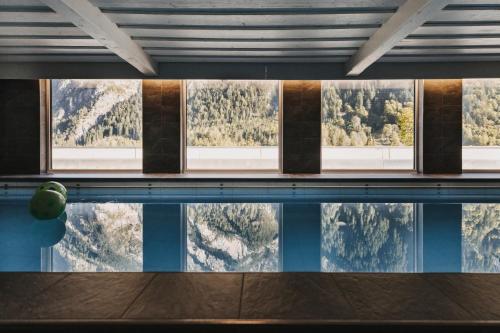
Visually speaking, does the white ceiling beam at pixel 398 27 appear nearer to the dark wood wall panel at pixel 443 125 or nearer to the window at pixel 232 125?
the dark wood wall panel at pixel 443 125

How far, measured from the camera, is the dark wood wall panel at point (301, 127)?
11828 millimetres

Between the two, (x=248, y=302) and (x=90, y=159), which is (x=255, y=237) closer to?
(x=248, y=302)

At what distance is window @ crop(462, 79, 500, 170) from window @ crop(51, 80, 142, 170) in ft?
28.0

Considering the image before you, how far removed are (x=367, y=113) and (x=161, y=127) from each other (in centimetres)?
545

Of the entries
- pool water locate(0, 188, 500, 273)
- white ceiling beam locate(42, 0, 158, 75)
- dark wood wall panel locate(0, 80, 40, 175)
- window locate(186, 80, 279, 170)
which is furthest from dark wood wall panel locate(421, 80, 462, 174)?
dark wood wall panel locate(0, 80, 40, 175)

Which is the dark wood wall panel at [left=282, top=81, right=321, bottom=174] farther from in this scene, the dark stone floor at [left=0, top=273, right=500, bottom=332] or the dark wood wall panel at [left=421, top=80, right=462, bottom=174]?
the dark stone floor at [left=0, top=273, right=500, bottom=332]

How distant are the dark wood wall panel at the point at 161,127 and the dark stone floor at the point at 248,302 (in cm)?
865

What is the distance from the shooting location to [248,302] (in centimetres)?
272

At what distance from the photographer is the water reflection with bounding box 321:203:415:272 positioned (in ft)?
17.5

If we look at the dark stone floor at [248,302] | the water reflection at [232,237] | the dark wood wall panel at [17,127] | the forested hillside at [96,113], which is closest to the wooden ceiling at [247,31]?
the dark wood wall panel at [17,127]

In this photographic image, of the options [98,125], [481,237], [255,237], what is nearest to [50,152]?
[98,125]

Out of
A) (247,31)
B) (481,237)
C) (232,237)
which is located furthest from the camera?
(247,31)

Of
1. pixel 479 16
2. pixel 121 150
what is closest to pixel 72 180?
pixel 121 150

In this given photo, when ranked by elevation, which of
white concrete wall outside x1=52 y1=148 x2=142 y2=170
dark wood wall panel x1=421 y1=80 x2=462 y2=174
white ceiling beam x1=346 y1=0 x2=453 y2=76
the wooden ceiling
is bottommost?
white concrete wall outside x1=52 y1=148 x2=142 y2=170
